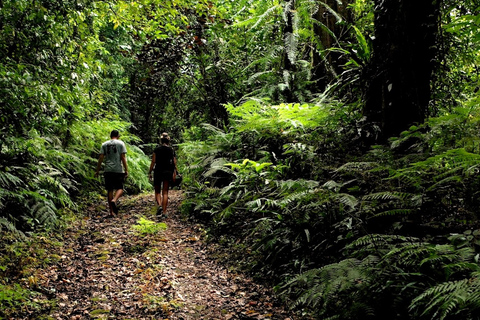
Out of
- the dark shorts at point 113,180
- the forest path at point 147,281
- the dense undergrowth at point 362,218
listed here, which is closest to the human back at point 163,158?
the dark shorts at point 113,180

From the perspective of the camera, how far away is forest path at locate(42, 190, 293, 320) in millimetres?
3615

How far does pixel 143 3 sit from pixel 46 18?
1.65 m

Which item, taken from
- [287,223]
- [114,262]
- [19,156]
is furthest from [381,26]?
[19,156]

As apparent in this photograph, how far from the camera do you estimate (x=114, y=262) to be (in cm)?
499

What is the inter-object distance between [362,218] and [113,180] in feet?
19.9

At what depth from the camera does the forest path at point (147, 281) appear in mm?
3615

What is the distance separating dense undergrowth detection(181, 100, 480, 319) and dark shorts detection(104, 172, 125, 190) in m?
2.52

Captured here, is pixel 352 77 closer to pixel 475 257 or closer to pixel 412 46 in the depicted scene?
pixel 412 46

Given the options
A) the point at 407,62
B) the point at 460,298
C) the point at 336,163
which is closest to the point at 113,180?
the point at 336,163

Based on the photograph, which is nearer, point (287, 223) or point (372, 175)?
point (372, 175)

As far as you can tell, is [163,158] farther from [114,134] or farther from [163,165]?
[114,134]

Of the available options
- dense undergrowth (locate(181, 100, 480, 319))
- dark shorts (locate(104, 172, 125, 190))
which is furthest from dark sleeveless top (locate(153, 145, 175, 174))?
dense undergrowth (locate(181, 100, 480, 319))

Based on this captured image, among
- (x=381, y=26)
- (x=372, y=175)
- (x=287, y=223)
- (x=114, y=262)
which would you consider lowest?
(x=114, y=262)

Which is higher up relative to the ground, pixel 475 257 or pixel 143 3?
pixel 143 3
